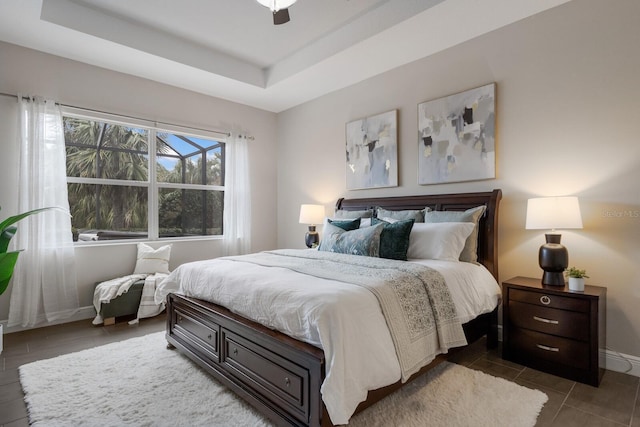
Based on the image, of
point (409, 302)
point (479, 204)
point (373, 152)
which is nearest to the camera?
point (409, 302)

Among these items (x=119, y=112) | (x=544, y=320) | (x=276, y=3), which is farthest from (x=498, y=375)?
(x=119, y=112)

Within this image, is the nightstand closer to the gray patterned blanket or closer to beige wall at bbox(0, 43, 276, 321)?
the gray patterned blanket

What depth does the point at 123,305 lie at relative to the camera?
356cm

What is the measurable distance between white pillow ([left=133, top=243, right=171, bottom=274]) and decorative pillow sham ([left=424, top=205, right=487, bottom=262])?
3.11 meters

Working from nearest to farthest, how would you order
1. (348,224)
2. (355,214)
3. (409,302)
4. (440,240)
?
(409,302) < (440,240) < (348,224) < (355,214)

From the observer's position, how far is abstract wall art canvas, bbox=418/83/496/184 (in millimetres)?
3111

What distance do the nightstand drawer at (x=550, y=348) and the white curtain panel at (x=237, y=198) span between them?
3.65 m

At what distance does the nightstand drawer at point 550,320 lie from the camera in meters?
2.22

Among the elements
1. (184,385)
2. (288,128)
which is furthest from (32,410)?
(288,128)

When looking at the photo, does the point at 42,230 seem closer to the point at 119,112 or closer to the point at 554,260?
the point at 119,112

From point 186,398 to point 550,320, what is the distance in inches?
98.6

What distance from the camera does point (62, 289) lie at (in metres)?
3.51

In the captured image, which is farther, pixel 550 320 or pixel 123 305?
pixel 123 305

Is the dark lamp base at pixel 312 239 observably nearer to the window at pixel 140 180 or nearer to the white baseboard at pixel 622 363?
the window at pixel 140 180
